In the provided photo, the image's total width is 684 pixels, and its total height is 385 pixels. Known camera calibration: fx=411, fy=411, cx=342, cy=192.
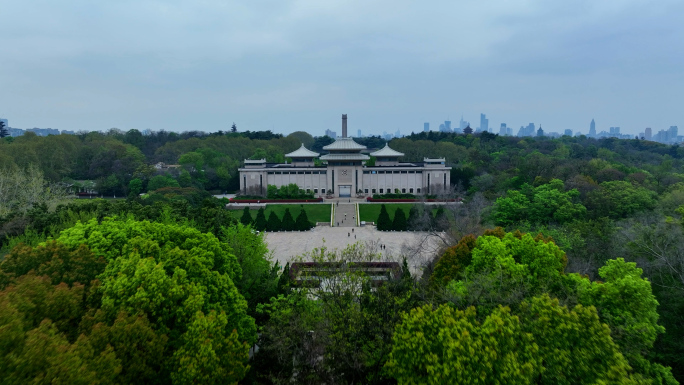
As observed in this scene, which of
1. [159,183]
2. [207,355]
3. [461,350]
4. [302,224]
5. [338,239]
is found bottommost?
[338,239]

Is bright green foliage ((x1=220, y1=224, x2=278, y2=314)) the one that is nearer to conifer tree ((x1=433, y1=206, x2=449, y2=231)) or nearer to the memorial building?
conifer tree ((x1=433, y1=206, x2=449, y2=231))

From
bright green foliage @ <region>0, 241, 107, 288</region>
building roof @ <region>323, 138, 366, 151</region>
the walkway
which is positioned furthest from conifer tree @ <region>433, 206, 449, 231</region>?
bright green foliage @ <region>0, 241, 107, 288</region>

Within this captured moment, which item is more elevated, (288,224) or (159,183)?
(159,183)

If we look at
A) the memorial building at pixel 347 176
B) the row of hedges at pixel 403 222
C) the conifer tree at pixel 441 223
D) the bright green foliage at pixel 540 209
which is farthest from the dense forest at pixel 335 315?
the memorial building at pixel 347 176

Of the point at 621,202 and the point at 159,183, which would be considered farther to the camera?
the point at 159,183

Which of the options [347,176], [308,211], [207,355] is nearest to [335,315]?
[207,355]

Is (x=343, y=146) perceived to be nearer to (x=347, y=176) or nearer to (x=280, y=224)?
(x=347, y=176)

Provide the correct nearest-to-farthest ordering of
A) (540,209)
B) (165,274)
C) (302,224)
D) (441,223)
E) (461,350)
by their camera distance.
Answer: (461,350)
(165,274)
(540,209)
(441,223)
(302,224)
